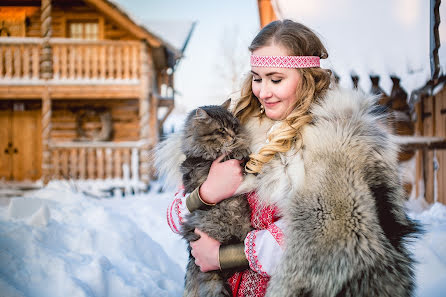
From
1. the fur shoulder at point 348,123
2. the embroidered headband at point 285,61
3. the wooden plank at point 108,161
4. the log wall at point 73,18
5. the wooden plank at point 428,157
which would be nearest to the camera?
the fur shoulder at point 348,123

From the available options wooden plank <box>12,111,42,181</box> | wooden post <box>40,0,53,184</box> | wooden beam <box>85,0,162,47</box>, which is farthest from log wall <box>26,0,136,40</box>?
wooden plank <box>12,111,42,181</box>

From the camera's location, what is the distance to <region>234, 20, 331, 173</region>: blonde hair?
1.58 metres

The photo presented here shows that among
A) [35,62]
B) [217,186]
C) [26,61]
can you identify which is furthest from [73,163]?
[217,186]

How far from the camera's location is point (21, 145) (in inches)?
488

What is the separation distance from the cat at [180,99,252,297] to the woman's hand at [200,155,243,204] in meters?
0.07

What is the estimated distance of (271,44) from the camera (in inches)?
68.1

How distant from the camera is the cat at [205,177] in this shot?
1637 millimetres

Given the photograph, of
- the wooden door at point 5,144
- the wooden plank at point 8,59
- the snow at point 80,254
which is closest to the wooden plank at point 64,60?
the wooden plank at point 8,59

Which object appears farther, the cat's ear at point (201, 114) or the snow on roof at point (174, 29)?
the snow on roof at point (174, 29)

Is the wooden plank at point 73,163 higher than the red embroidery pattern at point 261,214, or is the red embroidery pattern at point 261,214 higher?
the red embroidery pattern at point 261,214

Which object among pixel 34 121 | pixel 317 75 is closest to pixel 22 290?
pixel 317 75

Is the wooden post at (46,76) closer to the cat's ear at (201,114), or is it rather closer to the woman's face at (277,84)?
the cat's ear at (201,114)

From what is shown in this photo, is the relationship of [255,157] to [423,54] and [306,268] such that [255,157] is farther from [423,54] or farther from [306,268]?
[423,54]

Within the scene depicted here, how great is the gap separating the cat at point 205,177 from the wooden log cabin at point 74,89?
8.40m
